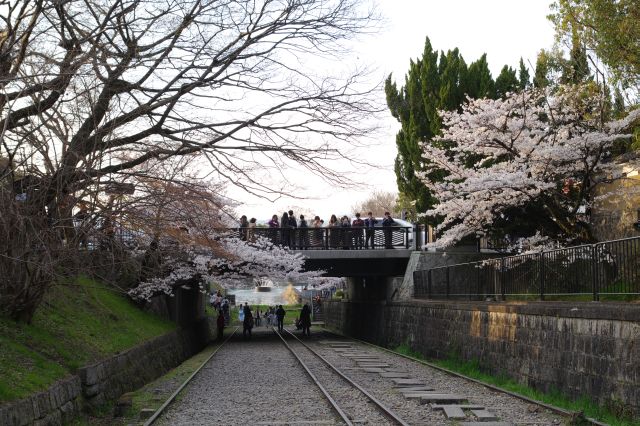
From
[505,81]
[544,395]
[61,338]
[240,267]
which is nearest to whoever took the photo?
[544,395]

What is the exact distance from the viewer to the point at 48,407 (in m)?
11.3

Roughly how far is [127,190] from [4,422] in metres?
4.21

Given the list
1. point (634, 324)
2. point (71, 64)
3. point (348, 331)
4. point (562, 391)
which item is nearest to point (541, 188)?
point (562, 391)

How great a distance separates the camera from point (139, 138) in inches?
534

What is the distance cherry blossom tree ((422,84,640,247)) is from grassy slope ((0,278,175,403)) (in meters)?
10.5

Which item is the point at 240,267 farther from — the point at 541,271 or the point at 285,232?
the point at 541,271

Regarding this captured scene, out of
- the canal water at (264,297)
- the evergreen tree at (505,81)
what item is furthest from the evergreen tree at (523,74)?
the canal water at (264,297)

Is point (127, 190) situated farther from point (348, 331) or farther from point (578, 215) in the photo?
point (348, 331)

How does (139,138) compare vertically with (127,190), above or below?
above

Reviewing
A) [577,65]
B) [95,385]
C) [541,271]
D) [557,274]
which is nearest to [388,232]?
[577,65]

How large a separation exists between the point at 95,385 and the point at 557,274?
932 cm

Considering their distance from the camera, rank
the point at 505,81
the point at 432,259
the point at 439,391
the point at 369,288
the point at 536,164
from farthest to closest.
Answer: the point at 369,288
the point at 505,81
the point at 432,259
the point at 536,164
the point at 439,391

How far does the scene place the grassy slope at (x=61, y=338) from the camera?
11.6 metres

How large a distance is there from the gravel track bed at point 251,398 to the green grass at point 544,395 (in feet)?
12.5
